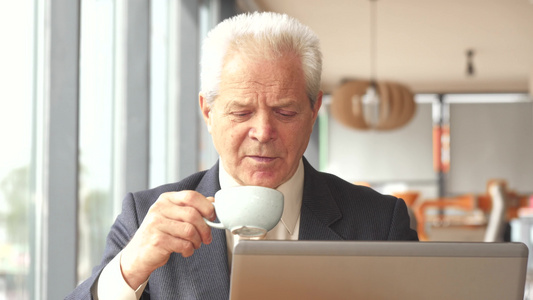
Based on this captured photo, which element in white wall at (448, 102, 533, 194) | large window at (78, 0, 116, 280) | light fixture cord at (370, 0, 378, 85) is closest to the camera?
large window at (78, 0, 116, 280)

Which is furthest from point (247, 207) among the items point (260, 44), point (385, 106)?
point (385, 106)

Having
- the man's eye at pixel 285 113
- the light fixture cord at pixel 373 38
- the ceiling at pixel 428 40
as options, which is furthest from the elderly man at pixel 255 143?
the light fixture cord at pixel 373 38

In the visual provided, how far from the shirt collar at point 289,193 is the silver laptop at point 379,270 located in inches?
23.4

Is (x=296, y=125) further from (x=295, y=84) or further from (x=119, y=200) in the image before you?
(x=119, y=200)

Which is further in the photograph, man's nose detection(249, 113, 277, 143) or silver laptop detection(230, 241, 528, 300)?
man's nose detection(249, 113, 277, 143)

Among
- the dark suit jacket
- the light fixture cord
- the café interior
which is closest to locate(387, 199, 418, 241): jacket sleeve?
the dark suit jacket

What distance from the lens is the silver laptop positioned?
92cm

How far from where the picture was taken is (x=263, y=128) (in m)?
1.40

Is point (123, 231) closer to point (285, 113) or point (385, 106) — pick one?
point (285, 113)

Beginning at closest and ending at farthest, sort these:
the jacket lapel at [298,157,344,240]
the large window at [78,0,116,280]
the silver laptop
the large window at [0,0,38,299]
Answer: the silver laptop, the jacket lapel at [298,157,344,240], the large window at [0,0,38,299], the large window at [78,0,116,280]

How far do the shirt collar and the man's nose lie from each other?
151mm

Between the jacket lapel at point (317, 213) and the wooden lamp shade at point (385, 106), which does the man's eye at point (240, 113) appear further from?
the wooden lamp shade at point (385, 106)

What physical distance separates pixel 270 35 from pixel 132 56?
2252 millimetres

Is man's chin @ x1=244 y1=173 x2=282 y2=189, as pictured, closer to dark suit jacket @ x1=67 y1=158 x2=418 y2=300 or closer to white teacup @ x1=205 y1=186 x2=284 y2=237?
dark suit jacket @ x1=67 y1=158 x2=418 y2=300
